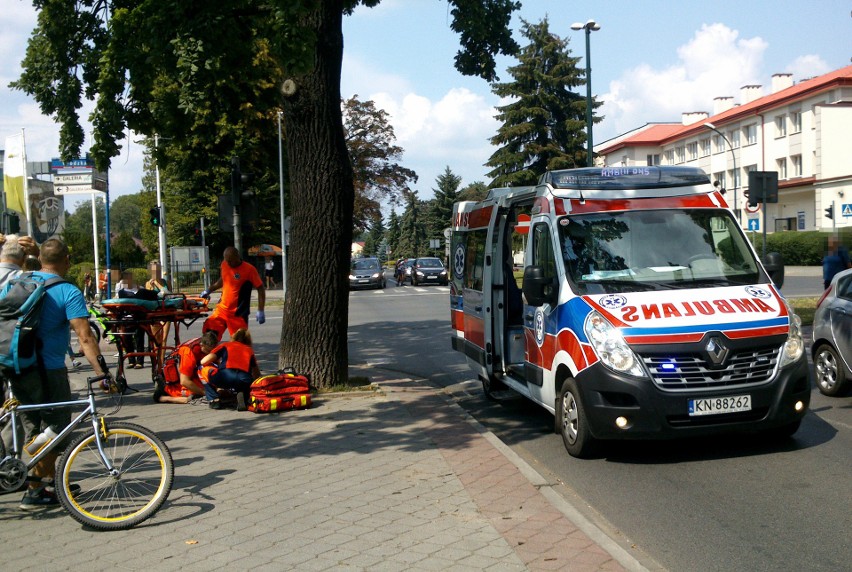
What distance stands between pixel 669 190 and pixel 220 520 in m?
5.11

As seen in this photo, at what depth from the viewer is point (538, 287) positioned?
7770 millimetres

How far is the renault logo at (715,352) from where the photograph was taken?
21.9ft

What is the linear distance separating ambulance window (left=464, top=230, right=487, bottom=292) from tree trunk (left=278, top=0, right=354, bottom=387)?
1.56m

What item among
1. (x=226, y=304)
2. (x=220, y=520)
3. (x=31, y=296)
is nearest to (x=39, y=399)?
(x=31, y=296)

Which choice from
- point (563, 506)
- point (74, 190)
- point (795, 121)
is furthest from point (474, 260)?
point (795, 121)

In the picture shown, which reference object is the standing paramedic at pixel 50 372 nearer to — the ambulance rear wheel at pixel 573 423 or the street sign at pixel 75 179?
the ambulance rear wheel at pixel 573 423

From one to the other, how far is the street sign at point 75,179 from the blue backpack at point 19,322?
20327mm

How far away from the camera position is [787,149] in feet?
193

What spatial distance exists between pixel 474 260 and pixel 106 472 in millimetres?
5984

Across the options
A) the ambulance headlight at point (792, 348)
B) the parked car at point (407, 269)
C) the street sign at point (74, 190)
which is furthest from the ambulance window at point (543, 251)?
the parked car at point (407, 269)

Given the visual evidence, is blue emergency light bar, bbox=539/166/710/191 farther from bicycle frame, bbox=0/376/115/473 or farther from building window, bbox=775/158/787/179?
building window, bbox=775/158/787/179

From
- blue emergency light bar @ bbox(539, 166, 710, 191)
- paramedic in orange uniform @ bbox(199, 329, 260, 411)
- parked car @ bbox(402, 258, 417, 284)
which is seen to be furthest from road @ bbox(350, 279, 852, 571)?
parked car @ bbox(402, 258, 417, 284)

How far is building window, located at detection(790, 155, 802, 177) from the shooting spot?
5766 centimetres

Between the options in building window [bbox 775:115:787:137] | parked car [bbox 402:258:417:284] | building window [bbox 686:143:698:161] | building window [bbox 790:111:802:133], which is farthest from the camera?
building window [bbox 686:143:698:161]
